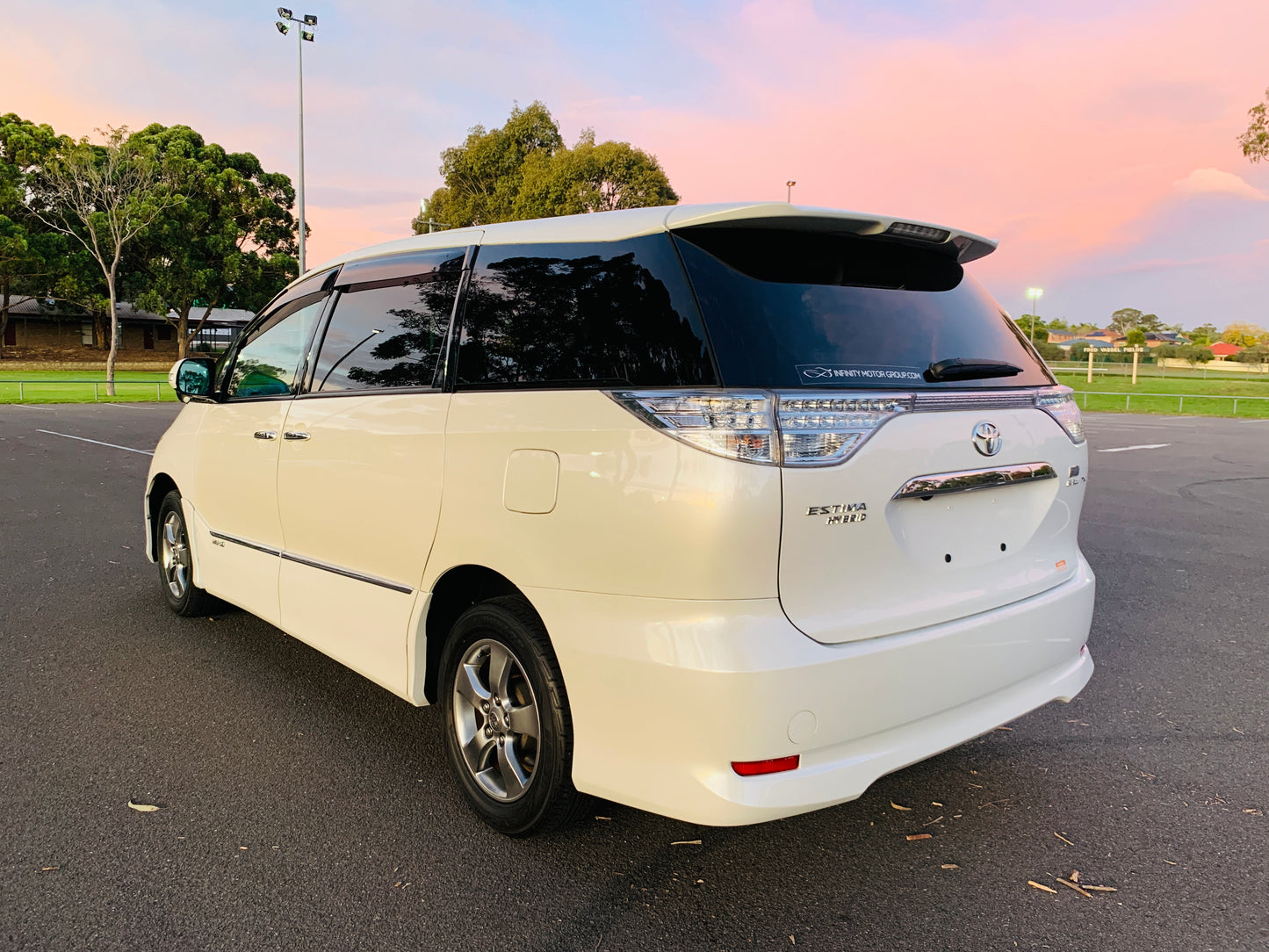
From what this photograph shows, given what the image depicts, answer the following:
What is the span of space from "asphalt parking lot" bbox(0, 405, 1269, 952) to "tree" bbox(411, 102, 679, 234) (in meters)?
33.2

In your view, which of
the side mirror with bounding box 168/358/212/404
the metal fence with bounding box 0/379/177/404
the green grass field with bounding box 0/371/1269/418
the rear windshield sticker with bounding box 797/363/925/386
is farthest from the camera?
the green grass field with bounding box 0/371/1269/418

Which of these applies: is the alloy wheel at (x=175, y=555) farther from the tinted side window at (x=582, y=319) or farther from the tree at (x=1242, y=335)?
the tree at (x=1242, y=335)

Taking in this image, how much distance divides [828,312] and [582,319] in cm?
69

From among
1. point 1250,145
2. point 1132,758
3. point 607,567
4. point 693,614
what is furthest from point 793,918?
point 1250,145

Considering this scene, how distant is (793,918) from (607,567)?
1.08m

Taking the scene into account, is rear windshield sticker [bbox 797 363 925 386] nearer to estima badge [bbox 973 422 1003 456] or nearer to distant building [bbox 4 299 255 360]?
estima badge [bbox 973 422 1003 456]

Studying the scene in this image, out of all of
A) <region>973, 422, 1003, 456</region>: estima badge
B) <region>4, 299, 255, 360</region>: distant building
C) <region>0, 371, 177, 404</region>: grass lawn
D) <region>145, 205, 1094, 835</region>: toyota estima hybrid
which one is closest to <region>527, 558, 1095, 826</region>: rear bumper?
<region>145, 205, 1094, 835</region>: toyota estima hybrid

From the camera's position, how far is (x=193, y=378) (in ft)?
15.0

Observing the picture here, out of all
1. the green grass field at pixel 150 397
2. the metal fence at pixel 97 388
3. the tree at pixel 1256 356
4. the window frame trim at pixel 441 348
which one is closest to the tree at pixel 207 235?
the green grass field at pixel 150 397

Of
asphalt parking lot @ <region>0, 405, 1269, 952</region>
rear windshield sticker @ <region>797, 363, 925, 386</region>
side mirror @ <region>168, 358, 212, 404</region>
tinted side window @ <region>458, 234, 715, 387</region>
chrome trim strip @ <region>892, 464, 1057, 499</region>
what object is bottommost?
asphalt parking lot @ <region>0, 405, 1269, 952</region>

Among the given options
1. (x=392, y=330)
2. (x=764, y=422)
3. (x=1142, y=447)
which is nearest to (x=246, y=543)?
(x=392, y=330)

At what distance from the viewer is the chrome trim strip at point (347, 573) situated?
311 cm

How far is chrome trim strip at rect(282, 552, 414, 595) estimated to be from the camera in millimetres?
3109

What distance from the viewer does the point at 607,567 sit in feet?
7.76
